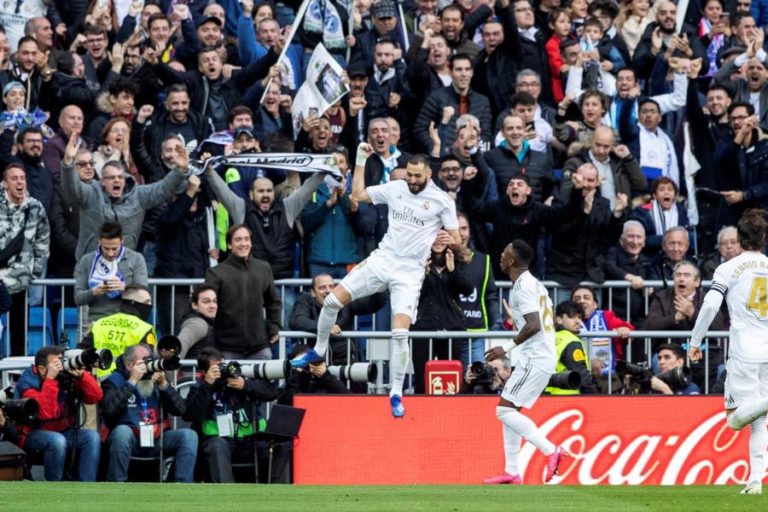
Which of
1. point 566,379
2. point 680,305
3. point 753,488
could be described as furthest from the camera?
point 680,305

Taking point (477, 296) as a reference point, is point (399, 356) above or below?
below

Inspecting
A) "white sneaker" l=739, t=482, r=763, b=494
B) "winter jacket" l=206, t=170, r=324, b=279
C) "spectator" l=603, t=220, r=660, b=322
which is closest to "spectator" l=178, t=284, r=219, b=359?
"winter jacket" l=206, t=170, r=324, b=279

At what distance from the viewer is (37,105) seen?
2073cm

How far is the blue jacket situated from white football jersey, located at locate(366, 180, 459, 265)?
102 inches

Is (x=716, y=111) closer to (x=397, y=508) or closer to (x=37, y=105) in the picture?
(x=37, y=105)

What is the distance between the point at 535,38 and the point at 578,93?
1.34 meters

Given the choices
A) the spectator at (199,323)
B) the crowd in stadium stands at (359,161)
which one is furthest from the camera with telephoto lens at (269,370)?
the spectator at (199,323)

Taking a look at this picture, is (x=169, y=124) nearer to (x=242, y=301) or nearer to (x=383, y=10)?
(x=242, y=301)

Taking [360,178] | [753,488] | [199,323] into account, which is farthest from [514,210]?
[753,488]

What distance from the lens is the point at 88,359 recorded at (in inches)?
648

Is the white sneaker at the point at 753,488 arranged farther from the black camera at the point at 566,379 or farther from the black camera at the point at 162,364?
the black camera at the point at 162,364

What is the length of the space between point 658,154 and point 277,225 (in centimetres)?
513

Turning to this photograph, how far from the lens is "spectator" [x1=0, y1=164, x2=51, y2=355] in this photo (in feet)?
61.2

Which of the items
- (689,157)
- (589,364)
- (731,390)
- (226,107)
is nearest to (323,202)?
(226,107)
